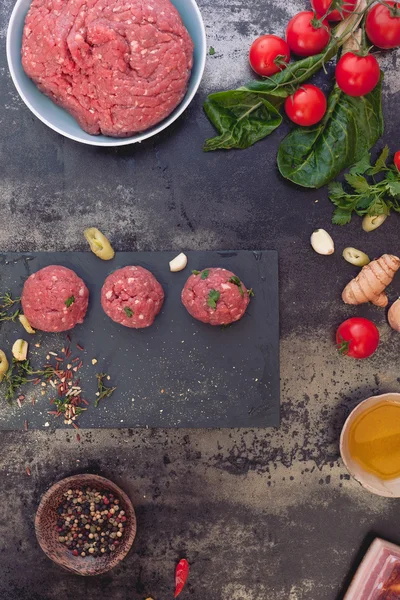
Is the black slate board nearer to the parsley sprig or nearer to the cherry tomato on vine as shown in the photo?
the parsley sprig

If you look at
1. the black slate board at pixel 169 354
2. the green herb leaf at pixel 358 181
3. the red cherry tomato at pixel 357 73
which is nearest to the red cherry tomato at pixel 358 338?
the black slate board at pixel 169 354

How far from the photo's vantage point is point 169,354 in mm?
2410

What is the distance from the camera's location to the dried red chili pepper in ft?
8.30

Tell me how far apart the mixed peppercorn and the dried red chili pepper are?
1.12 feet

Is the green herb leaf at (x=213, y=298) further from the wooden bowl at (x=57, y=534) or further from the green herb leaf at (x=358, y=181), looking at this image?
the wooden bowl at (x=57, y=534)

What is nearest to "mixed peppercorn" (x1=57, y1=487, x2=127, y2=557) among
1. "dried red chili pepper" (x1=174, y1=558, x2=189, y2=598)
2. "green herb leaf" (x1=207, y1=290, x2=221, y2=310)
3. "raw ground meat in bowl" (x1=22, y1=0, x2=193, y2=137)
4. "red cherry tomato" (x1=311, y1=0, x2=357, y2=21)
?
"dried red chili pepper" (x1=174, y1=558, x2=189, y2=598)

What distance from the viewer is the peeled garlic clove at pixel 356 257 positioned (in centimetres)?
246

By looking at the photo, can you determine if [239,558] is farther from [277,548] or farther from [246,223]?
[246,223]

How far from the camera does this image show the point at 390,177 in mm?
2371

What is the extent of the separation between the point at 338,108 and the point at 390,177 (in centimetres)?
40

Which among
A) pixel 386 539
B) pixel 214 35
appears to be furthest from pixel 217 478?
pixel 214 35

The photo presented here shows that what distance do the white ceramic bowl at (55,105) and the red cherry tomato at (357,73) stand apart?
0.61m

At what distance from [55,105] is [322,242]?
1.37m

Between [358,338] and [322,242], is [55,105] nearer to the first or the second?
[322,242]
